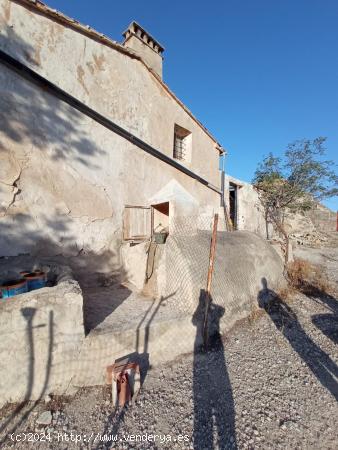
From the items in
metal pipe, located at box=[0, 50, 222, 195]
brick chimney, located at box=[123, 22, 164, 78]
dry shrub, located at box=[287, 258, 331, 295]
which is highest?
brick chimney, located at box=[123, 22, 164, 78]

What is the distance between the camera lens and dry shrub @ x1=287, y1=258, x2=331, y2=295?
21.4ft

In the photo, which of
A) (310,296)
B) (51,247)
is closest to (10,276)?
(51,247)

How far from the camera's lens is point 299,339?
4.19m

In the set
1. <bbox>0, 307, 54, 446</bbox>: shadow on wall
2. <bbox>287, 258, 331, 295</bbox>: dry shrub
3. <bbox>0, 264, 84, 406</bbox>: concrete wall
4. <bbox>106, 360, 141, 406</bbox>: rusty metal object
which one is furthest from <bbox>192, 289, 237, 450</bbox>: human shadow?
<bbox>287, 258, 331, 295</bbox>: dry shrub

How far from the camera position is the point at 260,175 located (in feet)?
47.1

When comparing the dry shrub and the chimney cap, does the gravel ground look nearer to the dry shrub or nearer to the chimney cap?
the dry shrub

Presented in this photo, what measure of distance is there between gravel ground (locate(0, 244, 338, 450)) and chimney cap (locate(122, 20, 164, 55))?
31.2 feet

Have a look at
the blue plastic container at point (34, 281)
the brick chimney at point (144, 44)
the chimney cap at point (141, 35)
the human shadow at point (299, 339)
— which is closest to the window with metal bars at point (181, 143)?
the brick chimney at point (144, 44)

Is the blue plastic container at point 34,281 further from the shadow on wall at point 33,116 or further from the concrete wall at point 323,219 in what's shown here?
the concrete wall at point 323,219

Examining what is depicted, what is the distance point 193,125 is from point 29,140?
20.4 feet

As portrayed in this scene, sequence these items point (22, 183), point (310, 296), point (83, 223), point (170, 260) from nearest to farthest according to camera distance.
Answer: point (22, 183) < point (170, 260) < point (83, 223) < point (310, 296)

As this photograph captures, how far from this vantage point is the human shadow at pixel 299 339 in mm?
3229

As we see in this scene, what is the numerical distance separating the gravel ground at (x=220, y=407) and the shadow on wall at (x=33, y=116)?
14.3 ft

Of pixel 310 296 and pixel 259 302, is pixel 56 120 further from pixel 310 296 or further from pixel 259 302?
pixel 310 296
